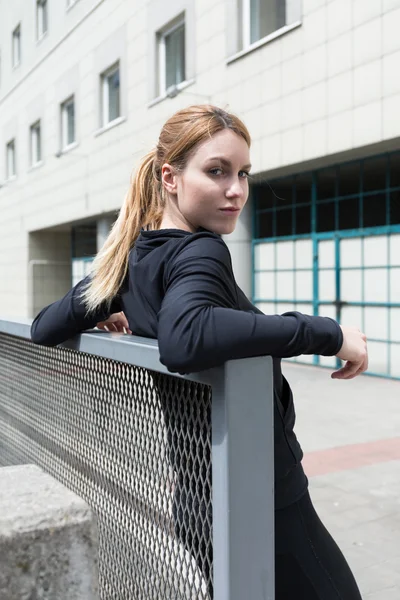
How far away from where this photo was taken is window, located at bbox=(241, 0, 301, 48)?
10.3 meters

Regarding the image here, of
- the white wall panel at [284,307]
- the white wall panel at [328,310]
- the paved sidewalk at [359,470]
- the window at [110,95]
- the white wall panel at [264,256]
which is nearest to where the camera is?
the paved sidewalk at [359,470]

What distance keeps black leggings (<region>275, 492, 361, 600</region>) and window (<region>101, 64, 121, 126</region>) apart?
16.1 metres

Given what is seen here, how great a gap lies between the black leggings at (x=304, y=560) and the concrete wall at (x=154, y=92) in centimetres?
107

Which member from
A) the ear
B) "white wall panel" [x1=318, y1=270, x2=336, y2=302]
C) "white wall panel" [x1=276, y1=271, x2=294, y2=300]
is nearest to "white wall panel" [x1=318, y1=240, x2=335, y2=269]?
"white wall panel" [x1=318, y1=270, x2=336, y2=302]

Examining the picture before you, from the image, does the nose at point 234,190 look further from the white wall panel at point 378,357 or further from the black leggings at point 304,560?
the white wall panel at point 378,357

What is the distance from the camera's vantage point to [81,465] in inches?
73.9

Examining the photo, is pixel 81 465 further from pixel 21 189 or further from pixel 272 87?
pixel 21 189

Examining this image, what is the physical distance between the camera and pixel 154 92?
14242mm

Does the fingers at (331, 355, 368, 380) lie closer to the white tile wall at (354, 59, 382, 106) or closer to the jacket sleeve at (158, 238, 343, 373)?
the jacket sleeve at (158, 238, 343, 373)

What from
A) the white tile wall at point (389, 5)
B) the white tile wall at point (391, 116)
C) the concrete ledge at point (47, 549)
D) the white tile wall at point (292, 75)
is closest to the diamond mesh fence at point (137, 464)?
the concrete ledge at point (47, 549)

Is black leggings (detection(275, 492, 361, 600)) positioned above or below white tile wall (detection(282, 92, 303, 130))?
below

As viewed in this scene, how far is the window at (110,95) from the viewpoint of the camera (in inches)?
650

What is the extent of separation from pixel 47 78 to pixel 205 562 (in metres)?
21.3

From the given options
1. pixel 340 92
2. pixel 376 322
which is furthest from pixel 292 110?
pixel 376 322
